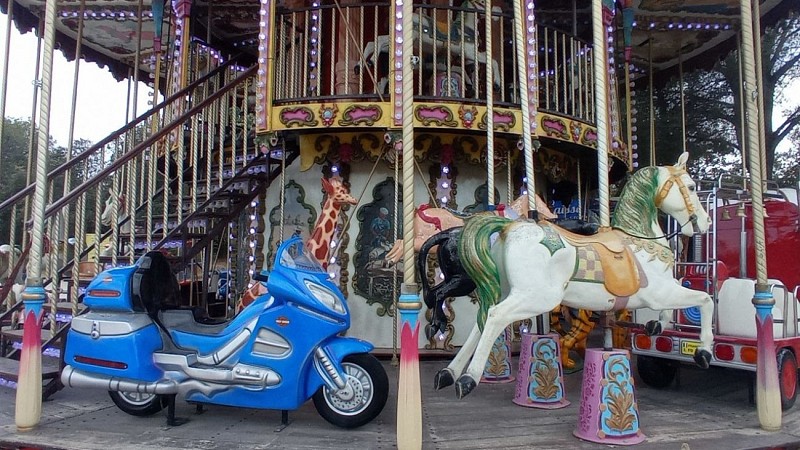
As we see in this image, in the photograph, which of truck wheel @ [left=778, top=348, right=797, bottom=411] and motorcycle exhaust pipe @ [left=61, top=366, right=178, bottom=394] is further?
truck wheel @ [left=778, top=348, right=797, bottom=411]

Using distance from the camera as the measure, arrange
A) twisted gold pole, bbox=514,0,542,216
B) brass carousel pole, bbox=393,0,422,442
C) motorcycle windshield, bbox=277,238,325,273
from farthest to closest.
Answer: twisted gold pole, bbox=514,0,542,216 < motorcycle windshield, bbox=277,238,325,273 < brass carousel pole, bbox=393,0,422,442

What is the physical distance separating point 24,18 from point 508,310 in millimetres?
10685

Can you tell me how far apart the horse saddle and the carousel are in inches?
2.7

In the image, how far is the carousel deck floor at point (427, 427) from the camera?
164 inches

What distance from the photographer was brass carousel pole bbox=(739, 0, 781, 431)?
4.63m

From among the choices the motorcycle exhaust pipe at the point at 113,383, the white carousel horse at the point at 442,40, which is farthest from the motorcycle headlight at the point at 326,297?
the white carousel horse at the point at 442,40

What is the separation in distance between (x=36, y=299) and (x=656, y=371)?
6034mm

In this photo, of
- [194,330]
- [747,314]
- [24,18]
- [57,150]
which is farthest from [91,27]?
[57,150]

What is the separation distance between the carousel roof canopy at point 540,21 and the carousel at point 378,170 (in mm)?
58

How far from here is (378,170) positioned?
8.18 meters

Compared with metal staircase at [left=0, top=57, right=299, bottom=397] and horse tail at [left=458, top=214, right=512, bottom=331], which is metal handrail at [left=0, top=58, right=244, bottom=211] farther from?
horse tail at [left=458, top=214, right=512, bottom=331]

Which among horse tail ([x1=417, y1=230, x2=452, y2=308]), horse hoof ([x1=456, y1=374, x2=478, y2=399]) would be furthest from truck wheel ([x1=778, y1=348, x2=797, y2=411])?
horse tail ([x1=417, y1=230, x2=452, y2=308])

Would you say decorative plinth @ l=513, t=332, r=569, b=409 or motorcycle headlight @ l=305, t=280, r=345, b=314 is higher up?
motorcycle headlight @ l=305, t=280, r=345, b=314

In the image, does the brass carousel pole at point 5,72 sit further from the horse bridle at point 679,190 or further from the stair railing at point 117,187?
the horse bridle at point 679,190
